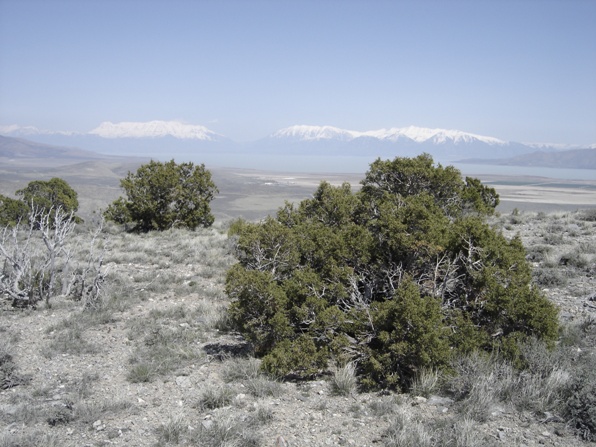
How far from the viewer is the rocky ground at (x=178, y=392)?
4672mm

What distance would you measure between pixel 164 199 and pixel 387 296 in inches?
623

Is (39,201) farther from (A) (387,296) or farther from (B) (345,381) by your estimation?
(B) (345,381)

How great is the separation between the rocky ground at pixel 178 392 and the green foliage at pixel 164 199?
10536mm

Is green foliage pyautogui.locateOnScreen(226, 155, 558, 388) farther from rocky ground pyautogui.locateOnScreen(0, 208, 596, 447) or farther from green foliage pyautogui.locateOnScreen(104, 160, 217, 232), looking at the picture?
green foliage pyautogui.locateOnScreen(104, 160, 217, 232)

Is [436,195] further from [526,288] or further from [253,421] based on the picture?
[253,421]

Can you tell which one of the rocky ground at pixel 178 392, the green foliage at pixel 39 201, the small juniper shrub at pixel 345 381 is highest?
the green foliage at pixel 39 201

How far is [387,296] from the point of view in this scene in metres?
7.00

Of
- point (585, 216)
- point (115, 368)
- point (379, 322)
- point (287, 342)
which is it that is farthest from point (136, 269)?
point (585, 216)

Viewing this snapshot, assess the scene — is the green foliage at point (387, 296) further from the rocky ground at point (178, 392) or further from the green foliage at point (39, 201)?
Result: the green foliage at point (39, 201)

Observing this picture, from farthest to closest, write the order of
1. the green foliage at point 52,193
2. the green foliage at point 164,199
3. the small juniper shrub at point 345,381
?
the green foliage at point 52,193, the green foliage at point 164,199, the small juniper shrub at point 345,381

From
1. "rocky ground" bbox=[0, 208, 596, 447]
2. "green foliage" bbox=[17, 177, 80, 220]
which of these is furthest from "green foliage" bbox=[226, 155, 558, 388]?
"green foliage" bbox=[17, 177, 80, 220]

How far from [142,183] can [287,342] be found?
1624 cm

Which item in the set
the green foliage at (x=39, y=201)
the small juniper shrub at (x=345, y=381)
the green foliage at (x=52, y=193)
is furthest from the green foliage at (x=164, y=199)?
the small juniper shrub at (x=345, y=381)

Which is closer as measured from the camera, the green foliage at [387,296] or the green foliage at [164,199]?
the green foliage at [387,296]
